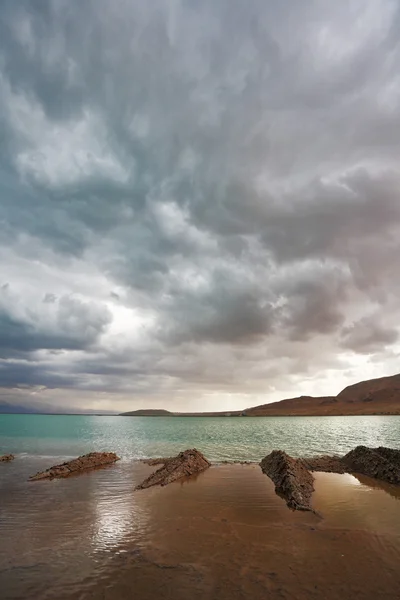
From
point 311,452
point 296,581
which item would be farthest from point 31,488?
point 311,452

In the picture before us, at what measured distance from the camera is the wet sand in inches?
365

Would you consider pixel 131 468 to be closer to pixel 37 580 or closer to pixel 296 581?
pixel 37 580

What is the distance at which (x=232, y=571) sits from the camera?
33.6ft

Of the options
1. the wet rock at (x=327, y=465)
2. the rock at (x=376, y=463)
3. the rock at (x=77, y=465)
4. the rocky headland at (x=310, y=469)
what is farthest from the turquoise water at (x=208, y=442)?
the rock at (x=376, y=463)

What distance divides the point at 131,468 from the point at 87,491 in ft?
32.3

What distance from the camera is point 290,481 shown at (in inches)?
802

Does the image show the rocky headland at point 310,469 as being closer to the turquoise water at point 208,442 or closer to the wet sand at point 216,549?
the wet sand at point 216,549

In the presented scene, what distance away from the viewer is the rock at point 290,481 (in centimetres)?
1775

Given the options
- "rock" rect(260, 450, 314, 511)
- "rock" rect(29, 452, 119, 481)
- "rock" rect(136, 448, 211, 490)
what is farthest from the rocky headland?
"rock" rect(29, 452, 119, 481)

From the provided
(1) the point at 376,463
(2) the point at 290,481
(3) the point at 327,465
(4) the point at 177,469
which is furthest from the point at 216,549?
(3) the point at 327,465

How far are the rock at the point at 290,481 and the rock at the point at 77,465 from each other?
53.2 feet

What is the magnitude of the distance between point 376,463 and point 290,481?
9.62 m

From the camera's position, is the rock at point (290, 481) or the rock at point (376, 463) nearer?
the rock at point (290, 481)

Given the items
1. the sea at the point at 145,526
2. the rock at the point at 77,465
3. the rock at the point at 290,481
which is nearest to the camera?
the sea at the point at 145,526
